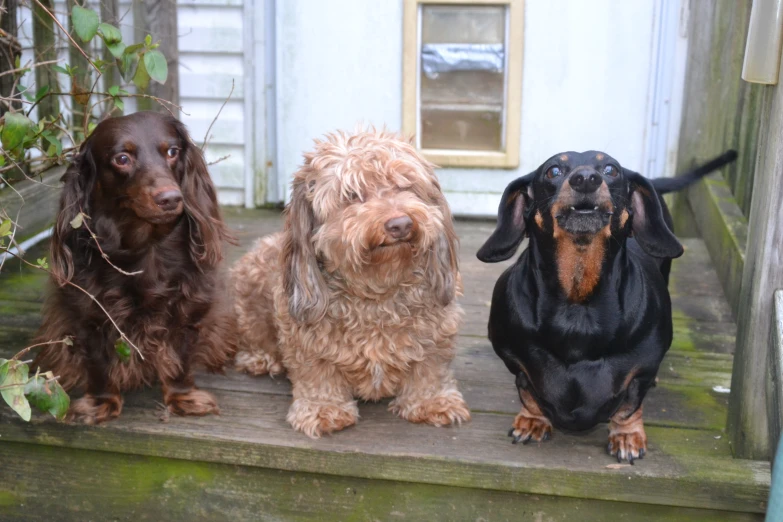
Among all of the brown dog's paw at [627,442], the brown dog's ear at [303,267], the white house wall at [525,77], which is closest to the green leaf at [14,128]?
the brown dog's ear at [303,267]

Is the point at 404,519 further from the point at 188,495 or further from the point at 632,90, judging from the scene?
the point at 632,90

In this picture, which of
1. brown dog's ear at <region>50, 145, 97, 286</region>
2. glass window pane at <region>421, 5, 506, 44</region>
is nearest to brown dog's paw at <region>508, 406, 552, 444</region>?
brown dog's ear at <region>50, 145, 97, 286</region>

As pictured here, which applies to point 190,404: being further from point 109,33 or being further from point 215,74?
point 215,74

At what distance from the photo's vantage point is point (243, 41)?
4.79 meters

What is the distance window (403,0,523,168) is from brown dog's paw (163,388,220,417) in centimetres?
229

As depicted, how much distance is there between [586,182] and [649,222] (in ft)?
1.10

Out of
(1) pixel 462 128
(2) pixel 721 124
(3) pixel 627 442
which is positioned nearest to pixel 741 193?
(2) pixel 721 124

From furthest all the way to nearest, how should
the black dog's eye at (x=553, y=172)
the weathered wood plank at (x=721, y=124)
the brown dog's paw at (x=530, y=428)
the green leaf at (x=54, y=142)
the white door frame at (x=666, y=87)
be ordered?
the white door frame at (x=666, y=87) < the weathered wood plank at (x=721, y=124) < the green leaf at (x=54, y=142) < the brown dog's paw at (x=530, y=428) < the black dog's eye at (x=553, y=172)

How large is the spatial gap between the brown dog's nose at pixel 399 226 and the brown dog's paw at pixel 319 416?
2.13 feet

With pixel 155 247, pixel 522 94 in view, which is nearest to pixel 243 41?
pixel 522 94

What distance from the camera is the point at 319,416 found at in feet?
8.84

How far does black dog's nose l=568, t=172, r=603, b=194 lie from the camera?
2162 mm

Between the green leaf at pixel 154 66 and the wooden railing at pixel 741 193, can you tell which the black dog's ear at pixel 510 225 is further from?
the green leaf at pixel 154 66

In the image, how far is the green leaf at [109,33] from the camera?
2457 mm
